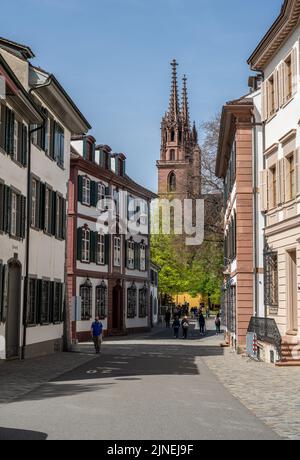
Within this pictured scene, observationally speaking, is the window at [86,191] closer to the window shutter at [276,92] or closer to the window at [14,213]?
the window at [14,213]

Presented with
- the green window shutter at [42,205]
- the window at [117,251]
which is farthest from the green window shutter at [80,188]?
the green window shutter at [42,205]

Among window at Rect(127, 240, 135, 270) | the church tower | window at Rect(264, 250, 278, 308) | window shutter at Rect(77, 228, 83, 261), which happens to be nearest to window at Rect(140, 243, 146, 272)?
window at Rect(127, 240, 135, 270)

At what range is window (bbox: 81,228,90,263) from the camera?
43.9m

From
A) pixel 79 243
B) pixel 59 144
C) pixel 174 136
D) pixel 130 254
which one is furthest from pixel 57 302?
pixel 174 136

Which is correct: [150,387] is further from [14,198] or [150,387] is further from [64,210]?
[64,210]

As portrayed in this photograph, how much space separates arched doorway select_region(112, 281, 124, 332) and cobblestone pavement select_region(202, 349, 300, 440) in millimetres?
22285

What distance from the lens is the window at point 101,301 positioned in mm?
45750

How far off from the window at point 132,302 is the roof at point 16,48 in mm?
26476

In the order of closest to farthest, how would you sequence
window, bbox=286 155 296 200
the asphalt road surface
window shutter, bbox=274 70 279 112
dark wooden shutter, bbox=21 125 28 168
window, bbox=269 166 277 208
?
the asphalt road surface → window, bbox=286 155 296 200 → dark wooden shutter, bbox=21 125 28 168 → window shutter, bbox=274 70 279 112 → window, bbox=269 166 277 208

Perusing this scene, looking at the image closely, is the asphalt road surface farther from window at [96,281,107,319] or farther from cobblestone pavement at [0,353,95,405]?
window at [96,281,107,319]

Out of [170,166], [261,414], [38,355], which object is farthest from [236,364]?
[170,166]

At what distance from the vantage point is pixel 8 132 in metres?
24.0

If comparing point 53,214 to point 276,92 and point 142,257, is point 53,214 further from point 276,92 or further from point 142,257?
point 142,257

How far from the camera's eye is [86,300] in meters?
43.9
